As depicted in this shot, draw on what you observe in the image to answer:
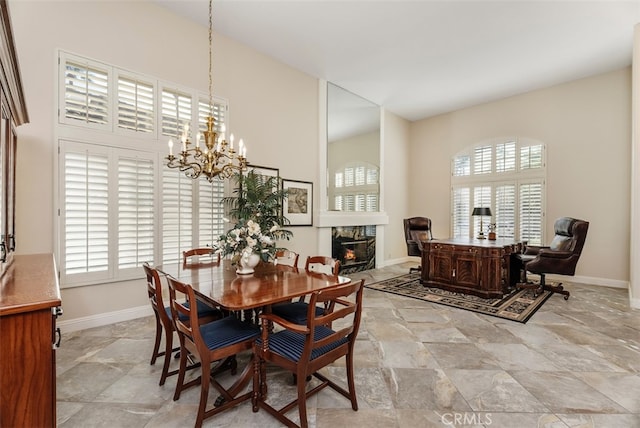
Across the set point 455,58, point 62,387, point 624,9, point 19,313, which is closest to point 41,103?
point 62,387

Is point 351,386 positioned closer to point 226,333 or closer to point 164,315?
point 226,333

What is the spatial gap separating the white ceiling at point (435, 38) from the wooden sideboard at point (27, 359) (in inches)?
146

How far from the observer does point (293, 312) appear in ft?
8.11

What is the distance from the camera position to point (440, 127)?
7.46 meters

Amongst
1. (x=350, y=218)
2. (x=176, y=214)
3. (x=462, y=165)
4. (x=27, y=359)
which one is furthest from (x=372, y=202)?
(x=27, y=359)

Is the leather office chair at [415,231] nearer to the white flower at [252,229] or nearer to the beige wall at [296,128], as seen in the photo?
the beige wall at [296,128]

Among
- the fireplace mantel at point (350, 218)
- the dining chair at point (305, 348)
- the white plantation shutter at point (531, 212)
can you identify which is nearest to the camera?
the dining chair at point (305, 348)

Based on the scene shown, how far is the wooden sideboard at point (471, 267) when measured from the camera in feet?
14.4

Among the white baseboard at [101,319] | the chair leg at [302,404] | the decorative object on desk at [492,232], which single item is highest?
the decorative object on desk at [492,232]

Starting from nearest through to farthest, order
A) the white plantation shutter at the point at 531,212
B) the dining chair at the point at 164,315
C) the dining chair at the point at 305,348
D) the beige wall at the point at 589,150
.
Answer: the dining chair at the point at 305,348 → the dining chair at the point at 164,315 → the beige wall at the point at 589,150 → the white plantation shutter at the point at 531,212

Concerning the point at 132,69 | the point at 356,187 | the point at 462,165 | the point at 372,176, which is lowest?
the point at 356,187

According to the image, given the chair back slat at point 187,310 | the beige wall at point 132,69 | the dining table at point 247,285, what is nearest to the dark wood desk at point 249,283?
the dining table at point 247,285

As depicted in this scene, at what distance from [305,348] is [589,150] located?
636 cm

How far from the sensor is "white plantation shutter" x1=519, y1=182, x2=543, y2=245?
230 inches
